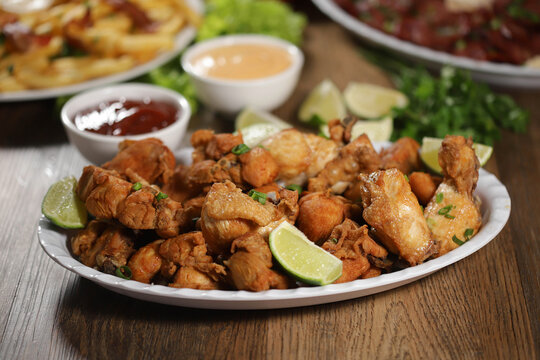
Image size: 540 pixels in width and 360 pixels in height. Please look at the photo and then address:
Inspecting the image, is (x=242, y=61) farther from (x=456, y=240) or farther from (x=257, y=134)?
(x=456, y=240)

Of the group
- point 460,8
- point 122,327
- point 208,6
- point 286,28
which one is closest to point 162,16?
point 208,6

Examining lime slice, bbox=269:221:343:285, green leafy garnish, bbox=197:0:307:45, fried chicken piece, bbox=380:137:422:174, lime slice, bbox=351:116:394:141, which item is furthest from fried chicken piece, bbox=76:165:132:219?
green leafy garnish, bbox=197:0:307:45

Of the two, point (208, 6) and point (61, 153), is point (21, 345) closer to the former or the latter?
point (61, 153)

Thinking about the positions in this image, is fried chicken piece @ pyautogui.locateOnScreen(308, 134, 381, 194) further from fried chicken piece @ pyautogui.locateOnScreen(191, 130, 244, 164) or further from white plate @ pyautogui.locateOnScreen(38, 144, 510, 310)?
white plate @ pyautogui.locateOnScreen(38, 144, 510, 310)

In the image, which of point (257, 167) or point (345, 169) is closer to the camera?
point (257, 167)

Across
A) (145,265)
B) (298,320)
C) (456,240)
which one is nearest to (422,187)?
(456,240)
